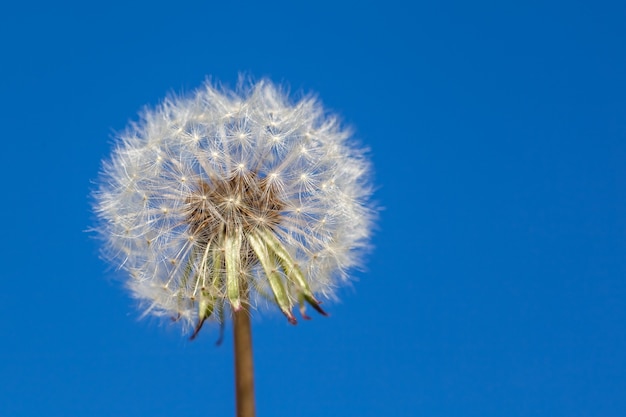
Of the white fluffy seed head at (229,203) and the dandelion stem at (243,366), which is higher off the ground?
the white fluffy seed head at (229,203)

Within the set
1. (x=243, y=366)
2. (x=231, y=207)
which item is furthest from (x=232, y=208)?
(x=243, y=366)

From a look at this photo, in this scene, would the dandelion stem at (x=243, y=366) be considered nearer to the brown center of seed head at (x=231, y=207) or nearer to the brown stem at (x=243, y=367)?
the brown stem at (x=243, y=367)

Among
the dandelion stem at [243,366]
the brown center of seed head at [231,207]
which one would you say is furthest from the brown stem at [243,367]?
the brown center of seed head at [231,207]

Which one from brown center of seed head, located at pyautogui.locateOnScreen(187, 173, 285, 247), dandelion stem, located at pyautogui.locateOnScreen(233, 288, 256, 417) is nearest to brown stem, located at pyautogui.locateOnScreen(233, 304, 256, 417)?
dandelion stem, located at pyautogui.locateOnScreen(233, 288, 256, 417)

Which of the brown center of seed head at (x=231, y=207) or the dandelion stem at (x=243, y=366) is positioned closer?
the dandelion stem at (x=243, y=366)

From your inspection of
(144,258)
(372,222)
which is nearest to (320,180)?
(372,222)

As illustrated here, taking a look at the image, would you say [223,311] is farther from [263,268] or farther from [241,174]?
[241,174]

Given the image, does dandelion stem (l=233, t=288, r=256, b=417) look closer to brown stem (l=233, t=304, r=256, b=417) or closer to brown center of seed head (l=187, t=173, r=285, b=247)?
brown stem (l=233, t=304, r=256, b=417)
